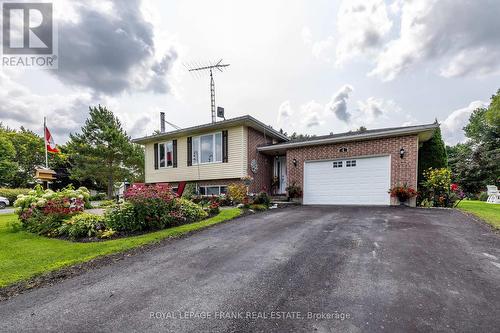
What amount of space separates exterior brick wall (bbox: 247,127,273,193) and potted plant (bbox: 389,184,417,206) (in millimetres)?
6253

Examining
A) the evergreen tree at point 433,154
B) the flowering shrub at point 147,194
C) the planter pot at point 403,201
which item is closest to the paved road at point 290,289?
the flowering shrub at point 147,194

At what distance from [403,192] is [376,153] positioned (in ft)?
6.13

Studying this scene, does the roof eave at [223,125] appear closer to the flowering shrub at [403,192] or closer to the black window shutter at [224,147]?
the black window shutter at [224,147]

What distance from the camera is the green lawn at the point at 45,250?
3.73 metres

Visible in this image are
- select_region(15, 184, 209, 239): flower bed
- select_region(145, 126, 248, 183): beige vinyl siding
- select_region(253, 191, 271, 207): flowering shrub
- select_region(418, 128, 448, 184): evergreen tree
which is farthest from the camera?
select_region(145, 126, 248, 183): beige vinyl siding

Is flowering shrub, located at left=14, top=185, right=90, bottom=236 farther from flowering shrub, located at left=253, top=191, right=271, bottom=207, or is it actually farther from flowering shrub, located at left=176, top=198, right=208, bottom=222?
flowering shrub, located at left=253, top=191, right=271, bottom=207

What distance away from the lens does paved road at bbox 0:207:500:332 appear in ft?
7.05

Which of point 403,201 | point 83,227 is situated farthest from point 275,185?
point 83,227

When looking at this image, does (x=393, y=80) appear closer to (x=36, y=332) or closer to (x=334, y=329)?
(x=334, y=329)

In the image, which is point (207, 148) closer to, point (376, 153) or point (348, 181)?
point (348, 181)

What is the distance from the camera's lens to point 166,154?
14.8m

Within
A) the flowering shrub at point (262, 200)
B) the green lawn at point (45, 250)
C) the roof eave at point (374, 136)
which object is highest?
the roof eave at point (374, 136)

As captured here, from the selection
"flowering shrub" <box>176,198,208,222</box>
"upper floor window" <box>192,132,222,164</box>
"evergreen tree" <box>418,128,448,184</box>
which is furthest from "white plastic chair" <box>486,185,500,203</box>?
"flowering shrub" <box>176,198,208,222</box>

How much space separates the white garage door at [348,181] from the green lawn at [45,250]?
6567 mm
